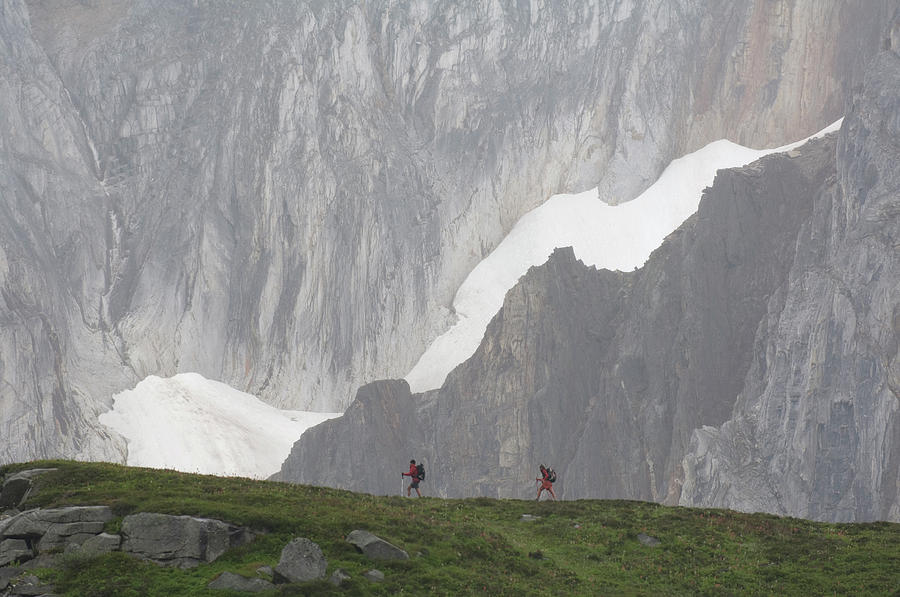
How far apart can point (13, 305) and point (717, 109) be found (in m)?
95.1

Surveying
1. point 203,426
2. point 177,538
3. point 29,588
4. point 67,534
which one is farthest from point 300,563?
point 203,426

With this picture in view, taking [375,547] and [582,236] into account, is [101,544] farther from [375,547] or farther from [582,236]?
[582,236]

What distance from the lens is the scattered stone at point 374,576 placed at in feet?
128

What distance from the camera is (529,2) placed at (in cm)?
18650

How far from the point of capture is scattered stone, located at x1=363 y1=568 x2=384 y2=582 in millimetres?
38938

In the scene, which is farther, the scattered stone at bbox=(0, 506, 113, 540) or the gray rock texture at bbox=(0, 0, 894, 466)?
the gray rock texture at bbox=(0, 0, 894, 466)

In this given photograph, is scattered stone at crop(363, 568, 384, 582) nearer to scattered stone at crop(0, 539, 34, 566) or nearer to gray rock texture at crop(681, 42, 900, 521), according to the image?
scattered stone at crop(0, 539, 34, 566)

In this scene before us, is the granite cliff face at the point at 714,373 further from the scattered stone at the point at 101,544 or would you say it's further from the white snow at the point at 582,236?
the scattered stone at the point at 101,544

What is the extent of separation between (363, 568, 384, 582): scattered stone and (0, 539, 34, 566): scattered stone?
33.1 ft

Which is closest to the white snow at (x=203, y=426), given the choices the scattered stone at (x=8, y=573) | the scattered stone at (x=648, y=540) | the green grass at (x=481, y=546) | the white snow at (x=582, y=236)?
the white snow at (x=582, y=236)

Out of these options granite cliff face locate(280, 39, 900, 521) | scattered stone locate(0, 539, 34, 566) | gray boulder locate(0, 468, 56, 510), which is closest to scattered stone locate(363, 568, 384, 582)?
scattered stone locate(0, 539, 34, 566)

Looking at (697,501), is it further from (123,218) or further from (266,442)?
(123,218)

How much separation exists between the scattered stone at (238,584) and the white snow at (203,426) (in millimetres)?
97892

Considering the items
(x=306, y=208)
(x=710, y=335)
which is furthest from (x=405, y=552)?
(x=306, y=208)
